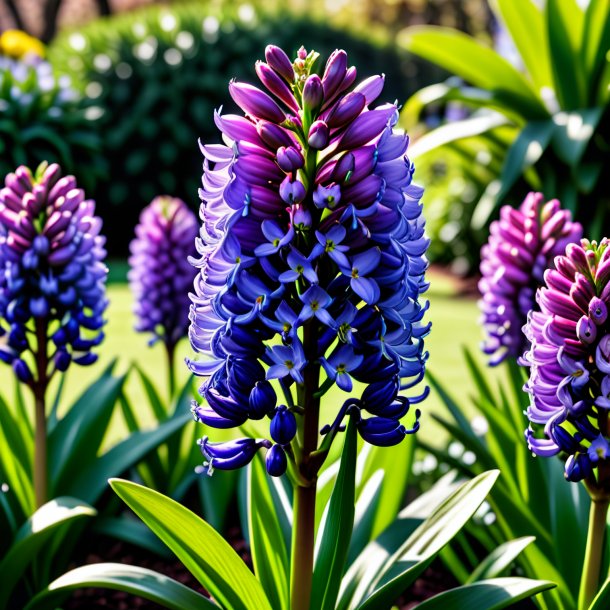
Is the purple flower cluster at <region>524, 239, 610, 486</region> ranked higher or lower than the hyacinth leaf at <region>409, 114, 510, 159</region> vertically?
lower

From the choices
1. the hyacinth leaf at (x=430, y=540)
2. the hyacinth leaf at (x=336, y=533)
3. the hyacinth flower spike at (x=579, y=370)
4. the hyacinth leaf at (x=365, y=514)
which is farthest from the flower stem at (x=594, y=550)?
the hyacinth leaf at (x=365, y=514)

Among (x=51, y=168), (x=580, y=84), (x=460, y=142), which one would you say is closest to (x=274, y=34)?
(x=460, y=142)

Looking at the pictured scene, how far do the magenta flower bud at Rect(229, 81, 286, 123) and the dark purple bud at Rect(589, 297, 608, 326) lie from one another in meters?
0.73

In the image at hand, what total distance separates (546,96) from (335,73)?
505cm

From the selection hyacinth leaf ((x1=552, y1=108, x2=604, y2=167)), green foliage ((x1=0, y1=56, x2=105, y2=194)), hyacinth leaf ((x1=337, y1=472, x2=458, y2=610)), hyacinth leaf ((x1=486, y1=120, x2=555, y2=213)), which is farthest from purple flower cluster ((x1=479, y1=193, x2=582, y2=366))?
green foliage ((x1=0, y1=56, x2=105, y2=194))

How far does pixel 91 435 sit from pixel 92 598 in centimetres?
50

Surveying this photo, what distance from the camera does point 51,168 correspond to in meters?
2.51

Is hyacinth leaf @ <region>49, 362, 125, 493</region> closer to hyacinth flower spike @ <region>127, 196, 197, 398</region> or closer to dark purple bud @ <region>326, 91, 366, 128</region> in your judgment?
hyacinth flower spike @ <region>127, 196, 197, 398</region>

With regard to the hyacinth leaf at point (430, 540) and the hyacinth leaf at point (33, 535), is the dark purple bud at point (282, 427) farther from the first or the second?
the hyacinth leaf at point (33, 535)

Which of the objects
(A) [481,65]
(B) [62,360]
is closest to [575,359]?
(B) [62,360]

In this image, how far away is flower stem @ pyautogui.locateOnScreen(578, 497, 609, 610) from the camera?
185cm

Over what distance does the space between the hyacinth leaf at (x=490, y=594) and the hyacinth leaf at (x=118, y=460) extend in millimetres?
1058

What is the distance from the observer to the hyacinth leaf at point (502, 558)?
6.16ft

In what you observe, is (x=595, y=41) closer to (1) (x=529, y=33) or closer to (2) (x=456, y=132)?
(1) (x=529, y=33)
